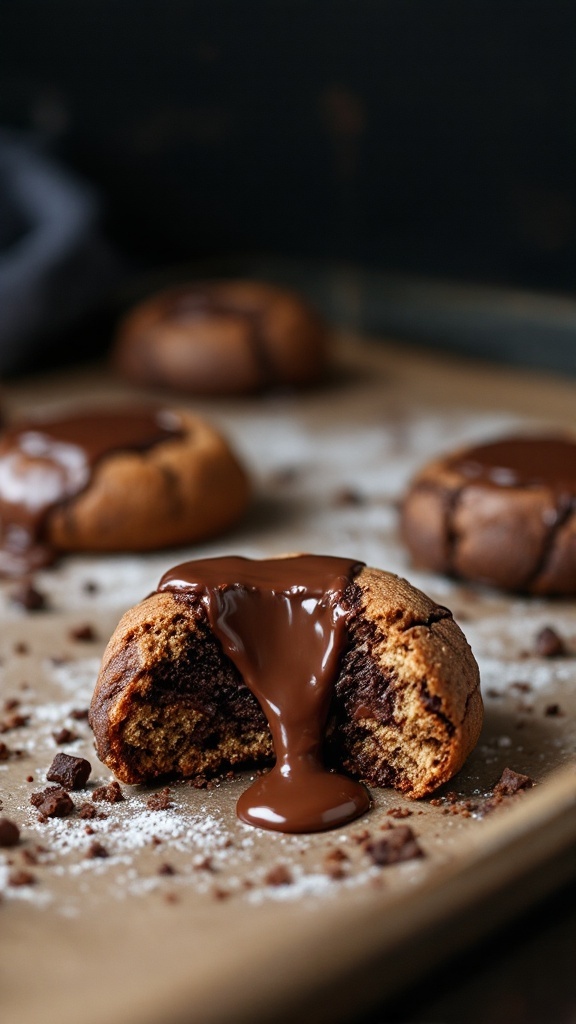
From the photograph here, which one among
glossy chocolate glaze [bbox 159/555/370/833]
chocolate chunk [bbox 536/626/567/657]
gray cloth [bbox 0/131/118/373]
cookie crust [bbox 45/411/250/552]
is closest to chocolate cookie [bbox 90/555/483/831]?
glossy chocolate glaze [bbox 159/555/370/833]

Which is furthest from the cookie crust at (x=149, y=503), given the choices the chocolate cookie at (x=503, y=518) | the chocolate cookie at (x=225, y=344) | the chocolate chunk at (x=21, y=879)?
the chocolate chunk at (x=21, y=879)

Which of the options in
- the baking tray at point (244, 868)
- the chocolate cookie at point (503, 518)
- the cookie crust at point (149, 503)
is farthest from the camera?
the cookie crust at point (149, 503)

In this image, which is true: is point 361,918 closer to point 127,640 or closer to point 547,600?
point 127,640

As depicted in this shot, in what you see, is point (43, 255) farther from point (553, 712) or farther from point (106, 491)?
point (553, 712)

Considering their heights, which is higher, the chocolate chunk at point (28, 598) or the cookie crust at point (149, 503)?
the cookie crust at point (149, 503)

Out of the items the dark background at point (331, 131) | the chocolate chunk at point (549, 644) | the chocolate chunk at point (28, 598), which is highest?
the dark background at point (331, 131)

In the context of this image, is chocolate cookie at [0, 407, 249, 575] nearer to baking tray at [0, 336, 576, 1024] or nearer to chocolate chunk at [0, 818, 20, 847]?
baking tray at [0, 336, 576, 1024]

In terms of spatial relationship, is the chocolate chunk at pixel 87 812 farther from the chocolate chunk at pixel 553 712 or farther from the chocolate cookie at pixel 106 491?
the chocolate cookie at pixel 106 491
